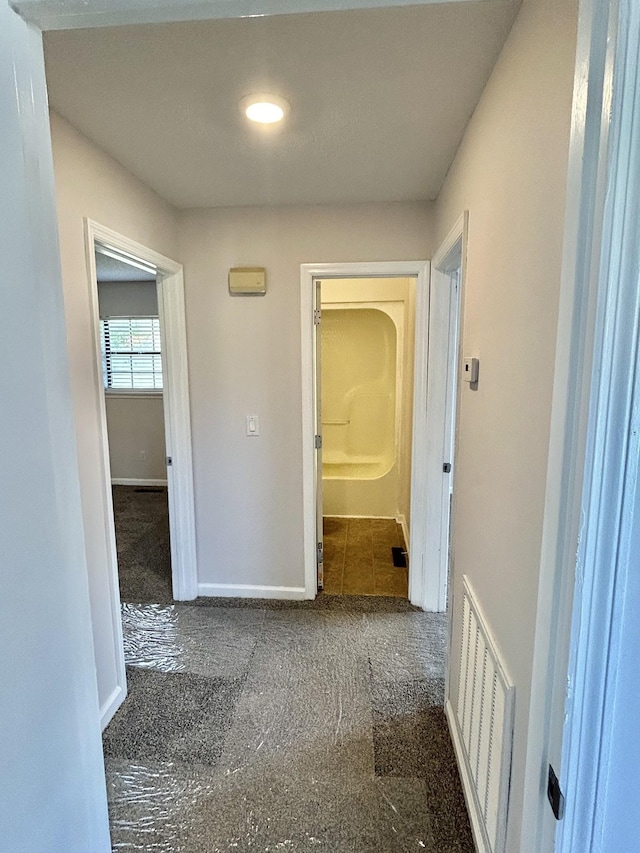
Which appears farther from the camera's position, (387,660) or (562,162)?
(387,660)

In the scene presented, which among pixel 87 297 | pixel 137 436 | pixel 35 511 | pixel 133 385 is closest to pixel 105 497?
pixel 87 297

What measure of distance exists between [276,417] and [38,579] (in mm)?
1943

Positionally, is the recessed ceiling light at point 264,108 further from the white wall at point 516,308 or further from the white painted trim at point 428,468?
the white painted trim at point 428,468

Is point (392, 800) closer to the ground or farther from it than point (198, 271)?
closer to the ground

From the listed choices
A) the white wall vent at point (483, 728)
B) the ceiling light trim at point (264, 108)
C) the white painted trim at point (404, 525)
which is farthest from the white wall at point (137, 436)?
the white wall vent at point (483, 728)

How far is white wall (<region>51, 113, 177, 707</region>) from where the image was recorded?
163 cm

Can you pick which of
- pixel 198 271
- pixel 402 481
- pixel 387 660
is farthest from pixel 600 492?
pixel 402 481

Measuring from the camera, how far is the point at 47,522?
0.88 m

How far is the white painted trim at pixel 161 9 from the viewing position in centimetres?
70

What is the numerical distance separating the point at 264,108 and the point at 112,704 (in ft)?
8.04

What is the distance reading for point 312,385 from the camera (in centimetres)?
268

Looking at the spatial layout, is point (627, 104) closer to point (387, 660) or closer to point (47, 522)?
point (47, 522)

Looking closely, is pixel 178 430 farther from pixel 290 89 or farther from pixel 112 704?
pixel 290 89

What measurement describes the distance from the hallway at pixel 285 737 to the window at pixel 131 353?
11.4 feet
